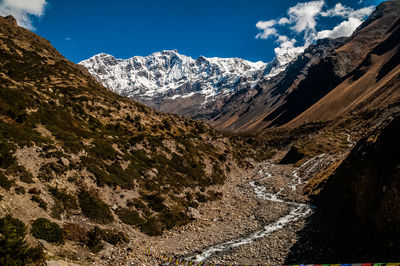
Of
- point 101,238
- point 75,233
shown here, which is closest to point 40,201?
point 75,233

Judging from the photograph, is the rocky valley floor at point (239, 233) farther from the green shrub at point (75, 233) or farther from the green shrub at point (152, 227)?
the green shrub at point (75, 233)

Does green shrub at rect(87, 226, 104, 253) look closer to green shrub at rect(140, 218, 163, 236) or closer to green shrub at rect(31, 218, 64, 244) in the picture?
green shrub at rect(31, 218, 64, 244)

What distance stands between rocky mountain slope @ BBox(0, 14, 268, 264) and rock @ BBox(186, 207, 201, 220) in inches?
9.1

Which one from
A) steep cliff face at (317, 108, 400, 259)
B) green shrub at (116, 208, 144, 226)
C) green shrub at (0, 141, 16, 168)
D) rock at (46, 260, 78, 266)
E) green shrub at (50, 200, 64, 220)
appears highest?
green shrub at (0, 141, 16, 168)

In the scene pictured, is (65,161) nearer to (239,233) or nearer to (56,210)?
(56,210)

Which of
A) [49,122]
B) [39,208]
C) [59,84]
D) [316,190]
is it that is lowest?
[316,190]

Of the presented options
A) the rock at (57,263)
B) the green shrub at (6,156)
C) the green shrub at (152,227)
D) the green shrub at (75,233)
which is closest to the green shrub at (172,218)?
the green shrub at (152,227)

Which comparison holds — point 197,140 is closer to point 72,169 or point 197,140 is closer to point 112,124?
point 112,124

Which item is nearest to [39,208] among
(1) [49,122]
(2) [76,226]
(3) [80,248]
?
(2) [76,226]

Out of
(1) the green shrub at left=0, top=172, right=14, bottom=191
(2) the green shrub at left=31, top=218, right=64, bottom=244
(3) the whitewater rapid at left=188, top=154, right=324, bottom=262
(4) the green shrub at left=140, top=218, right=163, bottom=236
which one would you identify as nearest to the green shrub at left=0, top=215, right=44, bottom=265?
(2) the green shrub at left=31, top=218, right=64, bottom=244

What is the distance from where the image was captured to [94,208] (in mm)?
24875

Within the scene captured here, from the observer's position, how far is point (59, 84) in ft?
223

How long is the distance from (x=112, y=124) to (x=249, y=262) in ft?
157

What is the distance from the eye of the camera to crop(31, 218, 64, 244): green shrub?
1733cm
